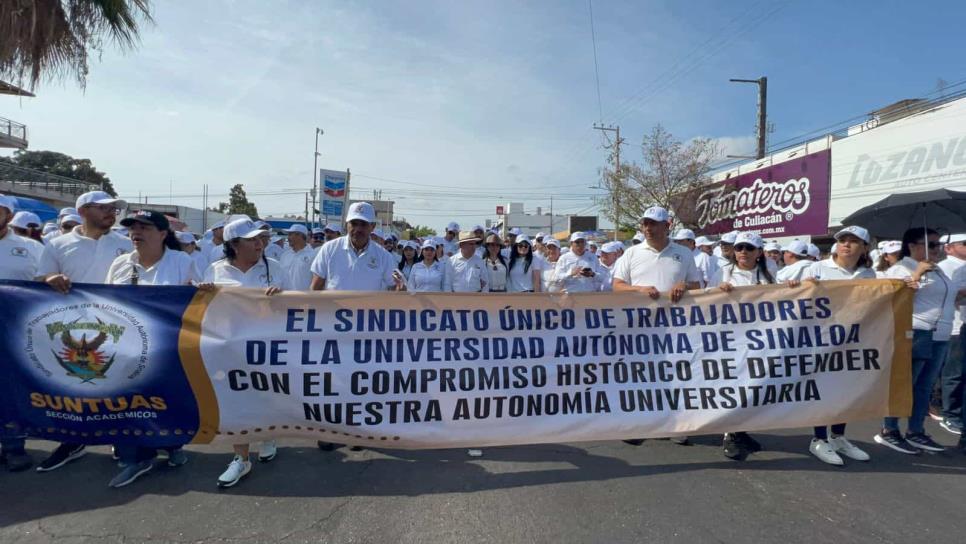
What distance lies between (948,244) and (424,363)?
508cm

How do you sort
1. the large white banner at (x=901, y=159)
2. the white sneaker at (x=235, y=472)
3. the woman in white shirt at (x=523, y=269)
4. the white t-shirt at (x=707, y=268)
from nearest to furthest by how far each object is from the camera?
1. the white sneaker at (x=235, y=472)
2. the woman in white shirt at (x=523, y=269)
3. the white t-shirt at (x=707, y=268)
4. the large white banner at (x=901, y=159)

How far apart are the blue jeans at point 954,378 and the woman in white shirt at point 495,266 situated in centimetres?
510

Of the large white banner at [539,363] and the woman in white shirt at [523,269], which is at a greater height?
the woman in white shirt at [523,269]

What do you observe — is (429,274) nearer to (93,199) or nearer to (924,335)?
(93,199)

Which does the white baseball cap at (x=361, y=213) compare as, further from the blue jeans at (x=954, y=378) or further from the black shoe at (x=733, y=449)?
the blue jeans at (x=954, y=378)

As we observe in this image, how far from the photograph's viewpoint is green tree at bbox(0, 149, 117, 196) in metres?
62.7

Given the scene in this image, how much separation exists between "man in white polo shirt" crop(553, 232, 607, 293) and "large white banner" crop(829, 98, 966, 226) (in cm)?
1109

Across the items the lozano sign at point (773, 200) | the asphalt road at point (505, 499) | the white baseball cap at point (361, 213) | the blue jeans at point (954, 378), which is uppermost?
the lozano sign at point (773, 200)

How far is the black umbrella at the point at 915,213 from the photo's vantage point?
185 inches

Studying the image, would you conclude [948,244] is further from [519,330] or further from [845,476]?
[519,330]

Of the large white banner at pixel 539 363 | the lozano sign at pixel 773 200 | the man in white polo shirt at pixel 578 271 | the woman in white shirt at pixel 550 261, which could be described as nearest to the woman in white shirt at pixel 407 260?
the woman in white shirt at pixel 550 261

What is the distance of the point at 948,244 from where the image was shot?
498cm

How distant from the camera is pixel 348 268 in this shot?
4531mm

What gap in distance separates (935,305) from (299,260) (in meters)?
7.27
